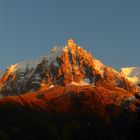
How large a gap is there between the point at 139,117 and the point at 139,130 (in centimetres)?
210

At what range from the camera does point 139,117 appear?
7594 cm

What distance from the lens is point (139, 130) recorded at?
2965 inches

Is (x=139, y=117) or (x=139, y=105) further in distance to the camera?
(x=139, y=105)

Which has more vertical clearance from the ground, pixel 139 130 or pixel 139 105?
pixel 139 105

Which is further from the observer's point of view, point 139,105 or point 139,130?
point 139,105

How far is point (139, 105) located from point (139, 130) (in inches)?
268

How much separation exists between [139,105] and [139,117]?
540 cm

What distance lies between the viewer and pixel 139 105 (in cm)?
8106
